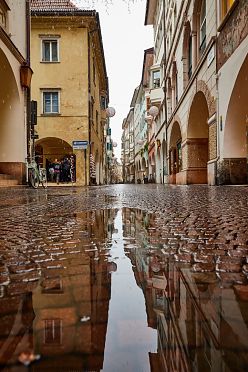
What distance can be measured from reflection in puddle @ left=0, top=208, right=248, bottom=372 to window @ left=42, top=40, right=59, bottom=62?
21.2m

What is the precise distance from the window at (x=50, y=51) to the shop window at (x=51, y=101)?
194 cm

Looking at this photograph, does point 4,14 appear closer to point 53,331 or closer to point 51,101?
point 51,101

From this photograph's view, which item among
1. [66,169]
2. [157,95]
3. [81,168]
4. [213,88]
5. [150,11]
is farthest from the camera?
[150,11]

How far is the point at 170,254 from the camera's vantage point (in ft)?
4.57

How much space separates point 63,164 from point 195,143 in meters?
8.49

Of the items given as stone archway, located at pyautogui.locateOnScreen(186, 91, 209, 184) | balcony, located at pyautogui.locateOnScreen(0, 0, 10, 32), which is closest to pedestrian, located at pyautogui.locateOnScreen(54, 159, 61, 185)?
stone archway, located at pyautogui.locateOnScreen(186, 91, 209, 184)

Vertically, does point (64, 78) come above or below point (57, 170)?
above

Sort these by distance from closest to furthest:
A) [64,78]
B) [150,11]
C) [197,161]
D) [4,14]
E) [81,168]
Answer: [4,14]
[197,161]
[81,168]
[64,78]
[150,11]

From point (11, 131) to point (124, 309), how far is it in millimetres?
12411

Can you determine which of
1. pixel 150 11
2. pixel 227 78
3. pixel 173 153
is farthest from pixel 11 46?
pixel 150 11

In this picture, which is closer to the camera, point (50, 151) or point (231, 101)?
point (231, 101)

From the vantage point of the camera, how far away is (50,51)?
68.8 ft

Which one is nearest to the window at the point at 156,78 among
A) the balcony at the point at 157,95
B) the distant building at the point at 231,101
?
the balcony at the point at 157,95

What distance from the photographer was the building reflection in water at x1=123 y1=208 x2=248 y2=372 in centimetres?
59
